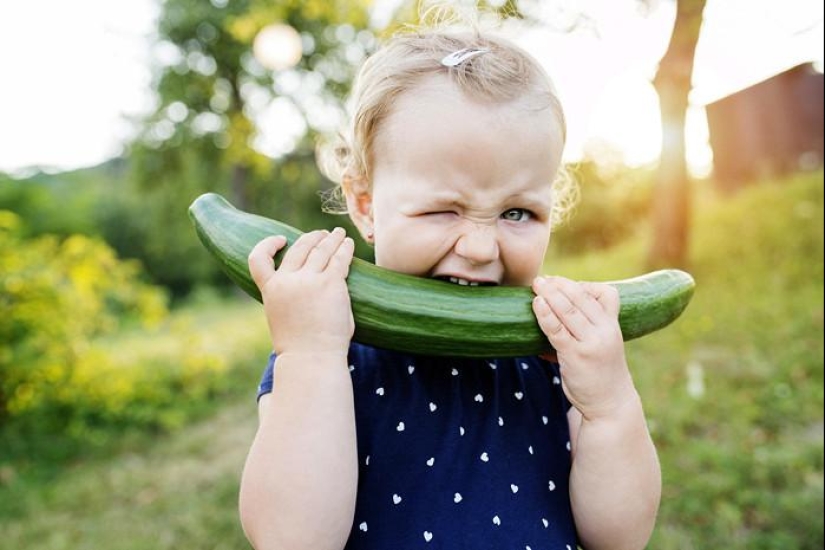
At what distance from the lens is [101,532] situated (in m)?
3.96

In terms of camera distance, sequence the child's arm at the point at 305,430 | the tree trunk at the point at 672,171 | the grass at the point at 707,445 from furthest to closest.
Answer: the tree trunk at the point at 672,171 → the grass at the point at 707,445 → the child's arm at the point at 305,430

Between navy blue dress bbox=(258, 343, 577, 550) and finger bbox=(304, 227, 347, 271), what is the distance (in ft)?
0.91

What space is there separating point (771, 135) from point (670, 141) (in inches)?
39.8

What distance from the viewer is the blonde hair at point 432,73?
1595 millimetres

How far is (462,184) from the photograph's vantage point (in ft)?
4.99

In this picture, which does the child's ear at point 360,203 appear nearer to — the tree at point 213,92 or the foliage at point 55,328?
the foliage at point 55,328

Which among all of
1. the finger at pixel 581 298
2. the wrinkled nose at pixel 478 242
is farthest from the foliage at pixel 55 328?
the finger at pixel 581 298

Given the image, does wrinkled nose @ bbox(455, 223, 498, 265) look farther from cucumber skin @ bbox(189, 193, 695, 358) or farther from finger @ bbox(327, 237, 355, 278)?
finger @ bbox(327, 237, 355, 278)

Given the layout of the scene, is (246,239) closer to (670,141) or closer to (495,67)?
(495,67)

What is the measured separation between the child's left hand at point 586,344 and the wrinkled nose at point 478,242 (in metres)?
0.16

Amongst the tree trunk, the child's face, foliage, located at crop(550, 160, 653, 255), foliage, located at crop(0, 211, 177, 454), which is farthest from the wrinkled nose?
foliage, located at crop(550, 160, 653, 255)

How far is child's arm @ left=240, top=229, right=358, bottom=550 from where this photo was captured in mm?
1393

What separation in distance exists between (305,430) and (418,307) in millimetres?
368

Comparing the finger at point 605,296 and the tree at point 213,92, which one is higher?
the tree at point 213,92
